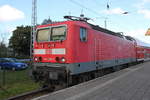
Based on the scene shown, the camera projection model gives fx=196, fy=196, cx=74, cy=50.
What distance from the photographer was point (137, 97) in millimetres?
7121

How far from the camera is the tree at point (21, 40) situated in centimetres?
4769

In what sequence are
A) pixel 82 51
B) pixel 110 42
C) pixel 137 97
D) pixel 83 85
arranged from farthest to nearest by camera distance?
pixel 110 42
pixel 82 51
pixel 83 85
pixel 137 97

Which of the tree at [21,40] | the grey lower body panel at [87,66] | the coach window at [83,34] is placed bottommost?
the grey lower body panel at [87,66]

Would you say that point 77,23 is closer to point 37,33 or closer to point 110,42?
point 37,33

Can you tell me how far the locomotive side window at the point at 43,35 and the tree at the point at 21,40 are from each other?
38413mm

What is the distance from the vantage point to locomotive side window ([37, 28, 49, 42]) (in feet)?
33.2

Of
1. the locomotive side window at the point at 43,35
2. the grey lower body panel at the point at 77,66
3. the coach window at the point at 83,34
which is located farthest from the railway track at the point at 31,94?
the coach window at the point at 83,34

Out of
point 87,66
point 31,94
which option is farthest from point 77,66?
point 31,94

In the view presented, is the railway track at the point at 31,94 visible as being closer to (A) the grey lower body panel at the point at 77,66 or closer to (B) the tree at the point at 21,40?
(A) the grey lower body panel at the point at 77,66

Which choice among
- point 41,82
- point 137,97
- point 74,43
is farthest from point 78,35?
point 137,97

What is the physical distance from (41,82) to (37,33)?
2640 millimetres

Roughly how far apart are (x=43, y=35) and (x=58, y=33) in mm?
1080

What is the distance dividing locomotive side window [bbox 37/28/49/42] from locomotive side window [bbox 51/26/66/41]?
15.5 inches

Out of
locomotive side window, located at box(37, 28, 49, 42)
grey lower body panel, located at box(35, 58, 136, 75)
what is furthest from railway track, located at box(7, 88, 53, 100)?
locomotive side window, located at box(37, 28, 49, 42)
